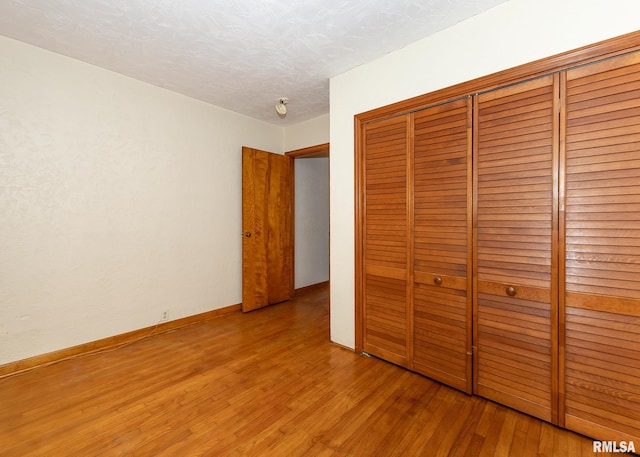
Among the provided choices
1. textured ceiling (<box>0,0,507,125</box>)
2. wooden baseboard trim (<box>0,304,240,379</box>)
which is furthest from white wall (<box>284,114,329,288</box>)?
textured ceiling (<box>0,0,507,125</box>)

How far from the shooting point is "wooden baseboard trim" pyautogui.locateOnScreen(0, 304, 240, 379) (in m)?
2.18

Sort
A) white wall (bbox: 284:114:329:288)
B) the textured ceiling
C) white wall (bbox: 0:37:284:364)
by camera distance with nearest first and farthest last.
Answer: the textured ceiling
white wall (bbox: 0:37:284:364)
white wall (bbox: 284:114:329:288)

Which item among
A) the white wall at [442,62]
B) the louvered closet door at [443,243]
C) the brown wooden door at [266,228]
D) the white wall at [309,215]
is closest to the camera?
the white wall at [442,62]

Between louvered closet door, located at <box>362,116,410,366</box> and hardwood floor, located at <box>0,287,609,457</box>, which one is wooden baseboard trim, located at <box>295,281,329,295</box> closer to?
hardwood floor, located at <box>0,287,609,457</box>

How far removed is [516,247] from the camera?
1703mm

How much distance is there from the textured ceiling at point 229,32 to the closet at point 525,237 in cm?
53

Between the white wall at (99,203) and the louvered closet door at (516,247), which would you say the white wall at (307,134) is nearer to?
the white wall at (99,203)

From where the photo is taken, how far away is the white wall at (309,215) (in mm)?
4459

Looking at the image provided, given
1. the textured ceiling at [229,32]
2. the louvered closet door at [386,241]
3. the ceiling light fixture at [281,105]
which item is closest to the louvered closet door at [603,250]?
the textured ceiling at [229,32]

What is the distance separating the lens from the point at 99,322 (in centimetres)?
257

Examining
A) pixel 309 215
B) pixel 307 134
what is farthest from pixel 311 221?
pixel 307 134

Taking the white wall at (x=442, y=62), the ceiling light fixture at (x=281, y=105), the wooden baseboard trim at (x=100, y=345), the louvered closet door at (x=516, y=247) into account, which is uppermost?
the ceiling light fixture at (x=281, y=105)

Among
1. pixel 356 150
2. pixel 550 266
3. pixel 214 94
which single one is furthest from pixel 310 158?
pixel 550 266

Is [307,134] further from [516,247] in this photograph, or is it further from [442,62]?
[516,247]
